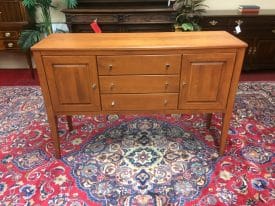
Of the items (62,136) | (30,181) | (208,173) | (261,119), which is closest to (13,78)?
(62,136)

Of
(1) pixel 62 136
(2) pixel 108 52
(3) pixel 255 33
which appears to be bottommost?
(1) pixel 62 136

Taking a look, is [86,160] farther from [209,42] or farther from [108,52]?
[209,42]

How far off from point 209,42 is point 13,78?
2941 mm

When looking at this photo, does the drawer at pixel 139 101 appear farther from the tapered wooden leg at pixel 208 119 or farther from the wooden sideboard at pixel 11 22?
the wooden sideboard at pixel 11 22

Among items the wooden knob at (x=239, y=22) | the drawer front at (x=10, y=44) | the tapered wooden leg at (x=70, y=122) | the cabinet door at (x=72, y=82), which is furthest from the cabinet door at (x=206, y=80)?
the drawer front at (x=10, y=44)

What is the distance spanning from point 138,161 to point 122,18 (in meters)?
1.98

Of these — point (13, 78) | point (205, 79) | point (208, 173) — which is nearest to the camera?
point (205, 79)

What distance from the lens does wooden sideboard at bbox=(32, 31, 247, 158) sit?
57.0 inches

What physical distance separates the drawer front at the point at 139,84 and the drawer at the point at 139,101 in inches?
1.5

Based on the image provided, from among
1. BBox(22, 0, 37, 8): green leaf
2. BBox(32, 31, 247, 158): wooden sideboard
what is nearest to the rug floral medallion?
BBox(32, 31, 247, 158): wooden sideboard

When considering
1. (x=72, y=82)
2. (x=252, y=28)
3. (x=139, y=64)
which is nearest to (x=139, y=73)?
(x=139, y=64)

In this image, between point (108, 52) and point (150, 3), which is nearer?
point (108, 52)

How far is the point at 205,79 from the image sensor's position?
155cm

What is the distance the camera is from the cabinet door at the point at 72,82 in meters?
1.46
